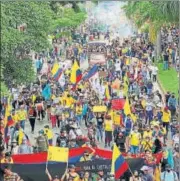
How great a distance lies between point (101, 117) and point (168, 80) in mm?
13576

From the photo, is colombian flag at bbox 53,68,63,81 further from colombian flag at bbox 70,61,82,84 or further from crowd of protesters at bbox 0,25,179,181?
colombian flag at bbox 70,61,82,84

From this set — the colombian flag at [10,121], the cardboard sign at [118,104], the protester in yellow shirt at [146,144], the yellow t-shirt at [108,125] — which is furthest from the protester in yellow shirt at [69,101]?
the protester in yellow shirt at [146,144]

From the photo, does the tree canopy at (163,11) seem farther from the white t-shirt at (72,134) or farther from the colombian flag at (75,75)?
the white t-shirt at (72,134)

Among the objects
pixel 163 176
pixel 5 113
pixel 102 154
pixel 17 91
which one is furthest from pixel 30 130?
pixel 163 176

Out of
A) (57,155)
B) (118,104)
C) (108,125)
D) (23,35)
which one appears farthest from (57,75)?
(57,155)

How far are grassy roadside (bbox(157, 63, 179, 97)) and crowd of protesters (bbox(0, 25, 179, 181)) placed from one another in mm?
734

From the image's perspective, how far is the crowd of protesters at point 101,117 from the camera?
825 inches

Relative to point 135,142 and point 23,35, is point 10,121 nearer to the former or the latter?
point 23,35

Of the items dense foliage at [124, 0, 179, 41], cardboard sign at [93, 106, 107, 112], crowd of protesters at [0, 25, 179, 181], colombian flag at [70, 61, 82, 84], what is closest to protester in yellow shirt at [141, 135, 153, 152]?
crowd of protesters at [0, 25, 179, 181]

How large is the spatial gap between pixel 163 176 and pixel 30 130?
9.17 meters

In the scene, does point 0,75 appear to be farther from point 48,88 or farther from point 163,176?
point 48,88

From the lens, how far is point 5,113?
2477 cm

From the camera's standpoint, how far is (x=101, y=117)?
24.9 metres

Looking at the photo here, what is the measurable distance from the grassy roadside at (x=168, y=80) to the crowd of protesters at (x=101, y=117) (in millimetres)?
734
